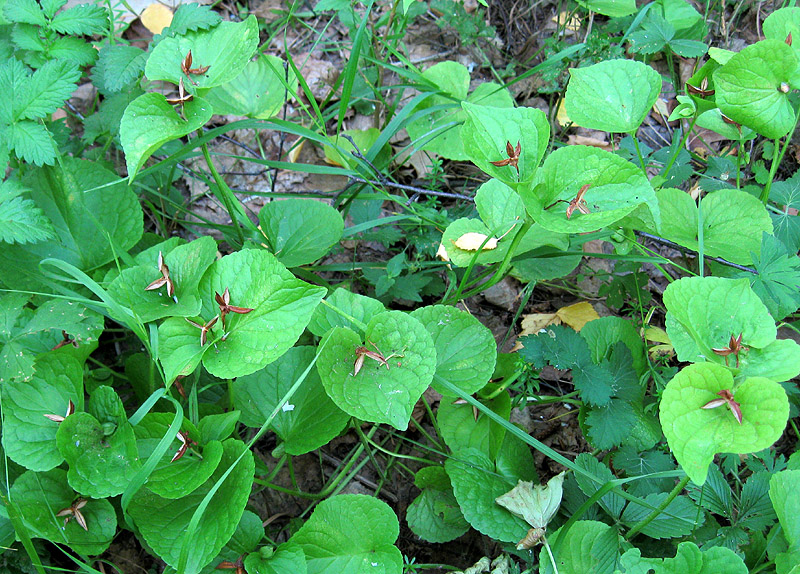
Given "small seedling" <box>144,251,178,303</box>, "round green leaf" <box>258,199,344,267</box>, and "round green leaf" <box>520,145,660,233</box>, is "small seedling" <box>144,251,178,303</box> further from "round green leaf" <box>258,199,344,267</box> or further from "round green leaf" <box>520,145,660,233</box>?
"round green leaf" <box>520,145,660,233</box>

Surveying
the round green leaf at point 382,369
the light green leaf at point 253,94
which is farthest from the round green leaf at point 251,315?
the light green leaf at point 253,94

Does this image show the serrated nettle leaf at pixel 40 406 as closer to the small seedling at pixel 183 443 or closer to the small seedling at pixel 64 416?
the small seedling at pixel 64 416

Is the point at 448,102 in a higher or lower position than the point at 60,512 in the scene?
higher

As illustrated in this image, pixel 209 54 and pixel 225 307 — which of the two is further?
pixel 209 54

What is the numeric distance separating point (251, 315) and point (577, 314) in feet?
3.96

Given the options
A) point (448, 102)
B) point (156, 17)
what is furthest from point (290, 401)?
point (156, 17)

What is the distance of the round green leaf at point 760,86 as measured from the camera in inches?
56.2

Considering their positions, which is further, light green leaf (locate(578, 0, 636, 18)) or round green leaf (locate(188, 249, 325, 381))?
light green leaf (locate(578, 0, 636, 18))

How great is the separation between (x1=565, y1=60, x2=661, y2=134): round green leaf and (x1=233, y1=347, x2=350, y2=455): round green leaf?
101 centimetres

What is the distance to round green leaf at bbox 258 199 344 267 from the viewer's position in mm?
1786

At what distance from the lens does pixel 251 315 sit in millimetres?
1336

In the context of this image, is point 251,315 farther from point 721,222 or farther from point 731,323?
point 721,222

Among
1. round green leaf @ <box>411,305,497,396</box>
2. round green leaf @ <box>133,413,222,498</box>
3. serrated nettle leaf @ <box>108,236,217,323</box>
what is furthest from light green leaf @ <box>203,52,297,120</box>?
round green leaf @ <box>133,413,222,498</box>

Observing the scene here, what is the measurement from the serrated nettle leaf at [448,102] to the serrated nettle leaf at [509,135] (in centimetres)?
78
